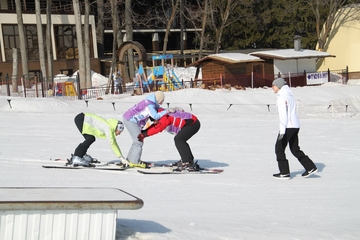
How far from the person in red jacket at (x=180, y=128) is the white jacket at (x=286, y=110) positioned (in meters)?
1.71

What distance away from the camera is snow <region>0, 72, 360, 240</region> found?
20.5 feet

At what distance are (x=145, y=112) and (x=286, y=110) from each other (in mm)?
2616

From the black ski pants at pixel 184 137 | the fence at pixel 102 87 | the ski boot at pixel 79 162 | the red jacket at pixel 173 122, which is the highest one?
the red jacket at pixel 173 122

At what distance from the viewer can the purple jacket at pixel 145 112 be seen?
34.2 feet

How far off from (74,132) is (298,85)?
2662 cm

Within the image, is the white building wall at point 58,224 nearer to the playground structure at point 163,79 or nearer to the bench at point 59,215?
the bench at point 59,215

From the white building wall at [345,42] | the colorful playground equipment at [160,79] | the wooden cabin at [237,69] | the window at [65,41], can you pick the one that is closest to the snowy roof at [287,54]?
the wooden cabin at [237,69]

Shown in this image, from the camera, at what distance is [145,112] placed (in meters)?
10.5

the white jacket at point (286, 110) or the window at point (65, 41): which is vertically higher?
the window at point (65, 41)

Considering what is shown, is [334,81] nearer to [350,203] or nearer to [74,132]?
[74,132]

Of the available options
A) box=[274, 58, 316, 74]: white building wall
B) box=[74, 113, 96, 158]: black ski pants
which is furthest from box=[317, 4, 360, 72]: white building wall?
box=[74, 113, 96, 158]: black ski pants

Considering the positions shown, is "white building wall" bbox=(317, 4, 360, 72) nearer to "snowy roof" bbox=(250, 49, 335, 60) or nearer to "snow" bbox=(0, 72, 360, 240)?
"snowy roof" bbox=(250, 49, 335, 60)

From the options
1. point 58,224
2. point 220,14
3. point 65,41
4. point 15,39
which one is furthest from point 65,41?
point 58,224

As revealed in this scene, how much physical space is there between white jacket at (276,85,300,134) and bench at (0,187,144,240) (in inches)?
207
